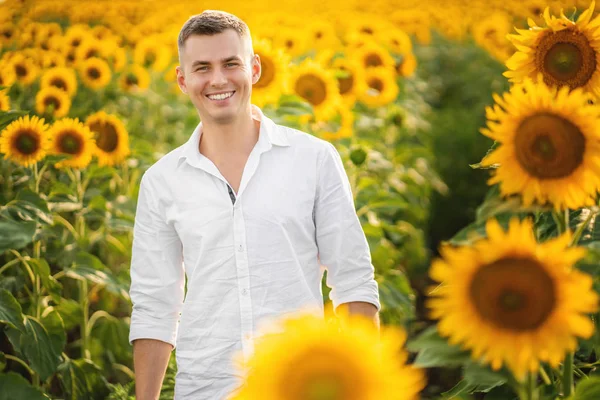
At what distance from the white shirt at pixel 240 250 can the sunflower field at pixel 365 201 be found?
32 cm

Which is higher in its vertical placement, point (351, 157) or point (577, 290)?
point (351, 157)

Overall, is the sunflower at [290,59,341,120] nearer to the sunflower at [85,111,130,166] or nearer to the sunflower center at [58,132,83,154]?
the sunflower at [85,111,130,166]

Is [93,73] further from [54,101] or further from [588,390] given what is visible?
[588,390]

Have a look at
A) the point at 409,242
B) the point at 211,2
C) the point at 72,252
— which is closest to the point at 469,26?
the point at 211,2

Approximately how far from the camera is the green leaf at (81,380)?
2.79 m

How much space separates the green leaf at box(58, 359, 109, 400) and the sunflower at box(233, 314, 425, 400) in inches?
83.1

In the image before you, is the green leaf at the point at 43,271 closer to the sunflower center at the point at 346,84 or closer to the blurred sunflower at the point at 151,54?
the sunflower center at the point at 346,84

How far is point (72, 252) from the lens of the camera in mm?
3078

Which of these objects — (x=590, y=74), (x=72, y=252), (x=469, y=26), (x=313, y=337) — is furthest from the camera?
(x=469, y=26)

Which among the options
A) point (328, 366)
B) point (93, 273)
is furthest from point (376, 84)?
point (328, 366)

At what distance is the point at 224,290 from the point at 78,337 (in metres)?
2.10

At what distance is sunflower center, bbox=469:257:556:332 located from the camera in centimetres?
95

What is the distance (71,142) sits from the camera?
3.23 metres

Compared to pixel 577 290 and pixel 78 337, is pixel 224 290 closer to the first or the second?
pixel 577 290
